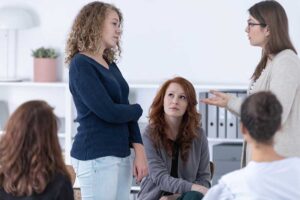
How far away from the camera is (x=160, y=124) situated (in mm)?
3285

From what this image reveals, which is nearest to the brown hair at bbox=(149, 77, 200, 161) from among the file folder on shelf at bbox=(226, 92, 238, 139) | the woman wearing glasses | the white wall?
the woman wearing glasses

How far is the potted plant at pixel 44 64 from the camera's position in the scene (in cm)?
473

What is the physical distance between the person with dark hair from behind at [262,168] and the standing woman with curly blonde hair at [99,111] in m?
0.65

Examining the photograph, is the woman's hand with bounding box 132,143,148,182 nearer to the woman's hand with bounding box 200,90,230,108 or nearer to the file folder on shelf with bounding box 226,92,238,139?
the woman's hand with bounding box 200,90,230,108

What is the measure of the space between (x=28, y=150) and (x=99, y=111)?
528 mm

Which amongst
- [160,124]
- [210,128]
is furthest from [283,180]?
[210,128]

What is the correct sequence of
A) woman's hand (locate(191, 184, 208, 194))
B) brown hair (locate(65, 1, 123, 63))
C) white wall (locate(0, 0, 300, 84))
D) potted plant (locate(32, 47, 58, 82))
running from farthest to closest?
potted plant (locate(32, 47, 58, 82)), white wall (locate(0, 0, 300, 84)), woman's hand (locate(191, 184, 208, 194)), brown hair (locate(65, 1, 123, 63))

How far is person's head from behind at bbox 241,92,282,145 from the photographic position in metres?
2.10

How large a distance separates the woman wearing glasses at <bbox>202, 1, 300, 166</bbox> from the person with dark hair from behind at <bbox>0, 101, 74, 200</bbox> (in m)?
0.99

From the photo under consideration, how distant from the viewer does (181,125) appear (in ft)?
10.9

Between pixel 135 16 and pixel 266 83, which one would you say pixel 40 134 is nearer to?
pixel 266 83

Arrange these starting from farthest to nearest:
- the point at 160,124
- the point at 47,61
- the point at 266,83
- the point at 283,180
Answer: the point at 47,61 < the point at 160,124 < the point at 266,83 < the point at 283,180

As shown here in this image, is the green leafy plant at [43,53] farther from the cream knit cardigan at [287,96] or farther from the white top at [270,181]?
the white top at [270,181]

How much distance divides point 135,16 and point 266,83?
2075 mm
